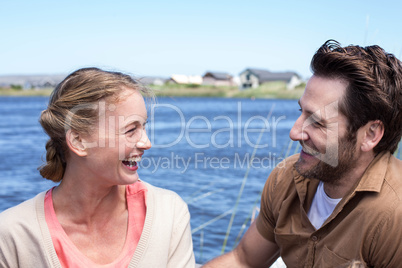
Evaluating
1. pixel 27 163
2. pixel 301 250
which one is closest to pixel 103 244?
pixel 301 250

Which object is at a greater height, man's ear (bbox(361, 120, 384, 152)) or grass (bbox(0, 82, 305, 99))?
man's ear (bbox(361, 120, 384, 152))

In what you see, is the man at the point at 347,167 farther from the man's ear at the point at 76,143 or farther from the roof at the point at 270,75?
the roof at the point at 270,75

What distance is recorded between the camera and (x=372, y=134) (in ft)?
6.18

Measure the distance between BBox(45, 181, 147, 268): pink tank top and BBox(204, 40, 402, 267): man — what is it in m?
0.63

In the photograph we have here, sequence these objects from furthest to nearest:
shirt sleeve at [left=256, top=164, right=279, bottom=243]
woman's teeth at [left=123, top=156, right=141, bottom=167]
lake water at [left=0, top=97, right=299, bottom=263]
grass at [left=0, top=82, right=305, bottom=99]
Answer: grass at [left=0, top=82, right=305, bottom=99] < lake water at [left=0, top=97, right=299, bottom=263] < shirt sleeve at [left=256, top=164, right=279, bottom=243] < woman's teeth at [left=123, top=156, right=141, bottom=167]

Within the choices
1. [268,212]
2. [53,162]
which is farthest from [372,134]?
[53,162]

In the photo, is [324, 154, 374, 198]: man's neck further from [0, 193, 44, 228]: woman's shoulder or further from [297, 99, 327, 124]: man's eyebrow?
[0, 193, 44, 228]: woman's shoulder

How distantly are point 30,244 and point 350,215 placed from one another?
1.21 metres

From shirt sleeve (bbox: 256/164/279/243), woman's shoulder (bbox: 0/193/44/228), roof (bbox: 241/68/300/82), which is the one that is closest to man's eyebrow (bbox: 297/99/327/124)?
shirt sleeve (bbox: 256/164/279/243)

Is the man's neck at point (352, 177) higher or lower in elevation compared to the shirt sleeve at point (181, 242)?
higher

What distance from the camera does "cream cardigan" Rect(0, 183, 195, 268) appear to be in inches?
65.7

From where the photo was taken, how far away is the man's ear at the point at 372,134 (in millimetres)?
1870

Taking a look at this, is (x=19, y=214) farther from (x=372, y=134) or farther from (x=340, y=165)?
(x=372, y=134)

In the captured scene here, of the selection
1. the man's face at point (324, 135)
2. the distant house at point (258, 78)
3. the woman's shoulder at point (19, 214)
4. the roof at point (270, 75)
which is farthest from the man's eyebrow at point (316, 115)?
the roof at point (270, 75)
